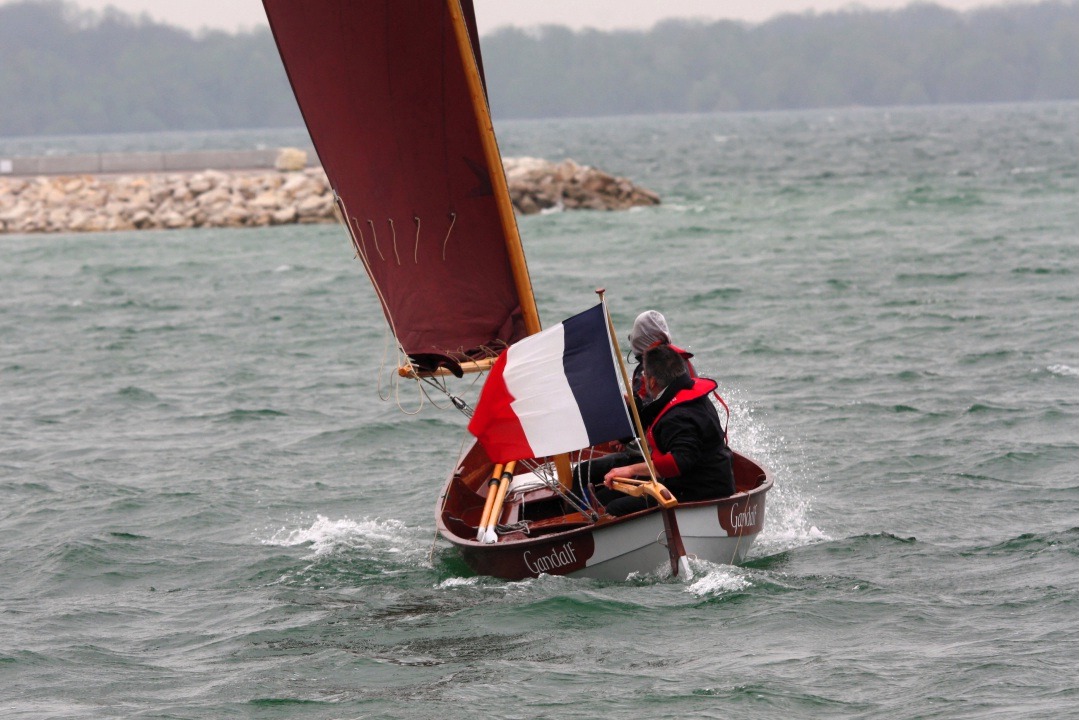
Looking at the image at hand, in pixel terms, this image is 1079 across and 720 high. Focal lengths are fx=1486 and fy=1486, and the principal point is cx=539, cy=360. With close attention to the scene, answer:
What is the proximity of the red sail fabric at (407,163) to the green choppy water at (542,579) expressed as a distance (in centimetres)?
191

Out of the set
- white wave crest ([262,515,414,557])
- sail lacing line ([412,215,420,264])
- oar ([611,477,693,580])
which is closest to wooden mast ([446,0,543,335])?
sail lacing line ([412,215,420,264])

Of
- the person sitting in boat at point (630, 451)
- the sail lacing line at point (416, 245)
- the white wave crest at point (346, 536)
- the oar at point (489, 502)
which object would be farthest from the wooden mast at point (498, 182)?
the white wave crest at point (346, 536)

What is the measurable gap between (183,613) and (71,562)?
1801mm

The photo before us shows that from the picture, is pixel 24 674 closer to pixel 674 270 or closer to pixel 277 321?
pixel 277 321

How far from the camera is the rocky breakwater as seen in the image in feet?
136

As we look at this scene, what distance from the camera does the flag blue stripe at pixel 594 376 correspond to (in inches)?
373

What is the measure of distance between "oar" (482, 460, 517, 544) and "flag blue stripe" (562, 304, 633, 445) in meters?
1.35

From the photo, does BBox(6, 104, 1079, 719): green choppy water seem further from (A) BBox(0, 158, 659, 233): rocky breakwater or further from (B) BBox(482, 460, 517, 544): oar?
(A) BBox(0, 158, 659, 233): rocky breakwater

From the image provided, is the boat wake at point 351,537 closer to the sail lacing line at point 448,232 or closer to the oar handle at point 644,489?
the oar handle at point 644,489

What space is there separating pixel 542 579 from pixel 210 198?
34302mm

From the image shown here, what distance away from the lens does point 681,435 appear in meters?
9.91

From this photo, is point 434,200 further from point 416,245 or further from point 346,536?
point 346,536

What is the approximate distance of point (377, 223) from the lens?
1142cm

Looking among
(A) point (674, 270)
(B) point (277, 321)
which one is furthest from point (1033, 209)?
(B) point (277, 321)
